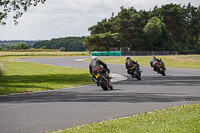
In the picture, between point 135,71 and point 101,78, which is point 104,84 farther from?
point 135,71

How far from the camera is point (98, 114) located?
27.1 feet

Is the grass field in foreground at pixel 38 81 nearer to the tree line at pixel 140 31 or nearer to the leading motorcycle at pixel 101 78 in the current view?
the leading motorcycle at pixel 101 78

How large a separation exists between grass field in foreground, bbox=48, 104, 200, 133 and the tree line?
284 feet

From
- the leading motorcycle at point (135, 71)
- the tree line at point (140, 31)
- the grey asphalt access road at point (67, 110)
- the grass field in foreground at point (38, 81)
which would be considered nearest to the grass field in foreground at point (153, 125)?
the grey asphalt access road at point (67, 110)

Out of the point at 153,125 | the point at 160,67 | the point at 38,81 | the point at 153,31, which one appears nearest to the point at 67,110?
the point at 153,125

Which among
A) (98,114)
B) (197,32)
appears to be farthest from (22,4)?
(197,32)

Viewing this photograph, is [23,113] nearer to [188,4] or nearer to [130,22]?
[130,22]

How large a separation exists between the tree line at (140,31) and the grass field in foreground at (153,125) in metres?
86.7

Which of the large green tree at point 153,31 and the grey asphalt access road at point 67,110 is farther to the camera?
the large green tree at point 153,31

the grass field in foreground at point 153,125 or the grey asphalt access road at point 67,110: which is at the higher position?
the grass field in foreground at point 153,125

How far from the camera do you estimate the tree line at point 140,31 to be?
97.2 metres

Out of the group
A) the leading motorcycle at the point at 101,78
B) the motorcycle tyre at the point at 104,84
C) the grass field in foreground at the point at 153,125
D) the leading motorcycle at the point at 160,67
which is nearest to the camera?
the grass field in foreground at the point at 153,125

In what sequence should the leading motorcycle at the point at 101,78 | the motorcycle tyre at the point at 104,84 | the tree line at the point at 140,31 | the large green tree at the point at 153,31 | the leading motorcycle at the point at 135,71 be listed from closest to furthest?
the leading motorcycle at the point at 101,78 → the motorcycle tyre at the point at 104,84 → the leading motorcycle at the point at 135,71 → the tree line at the point at 140,31 → the large green tree at the point at 153,31

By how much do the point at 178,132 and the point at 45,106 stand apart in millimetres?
4918
